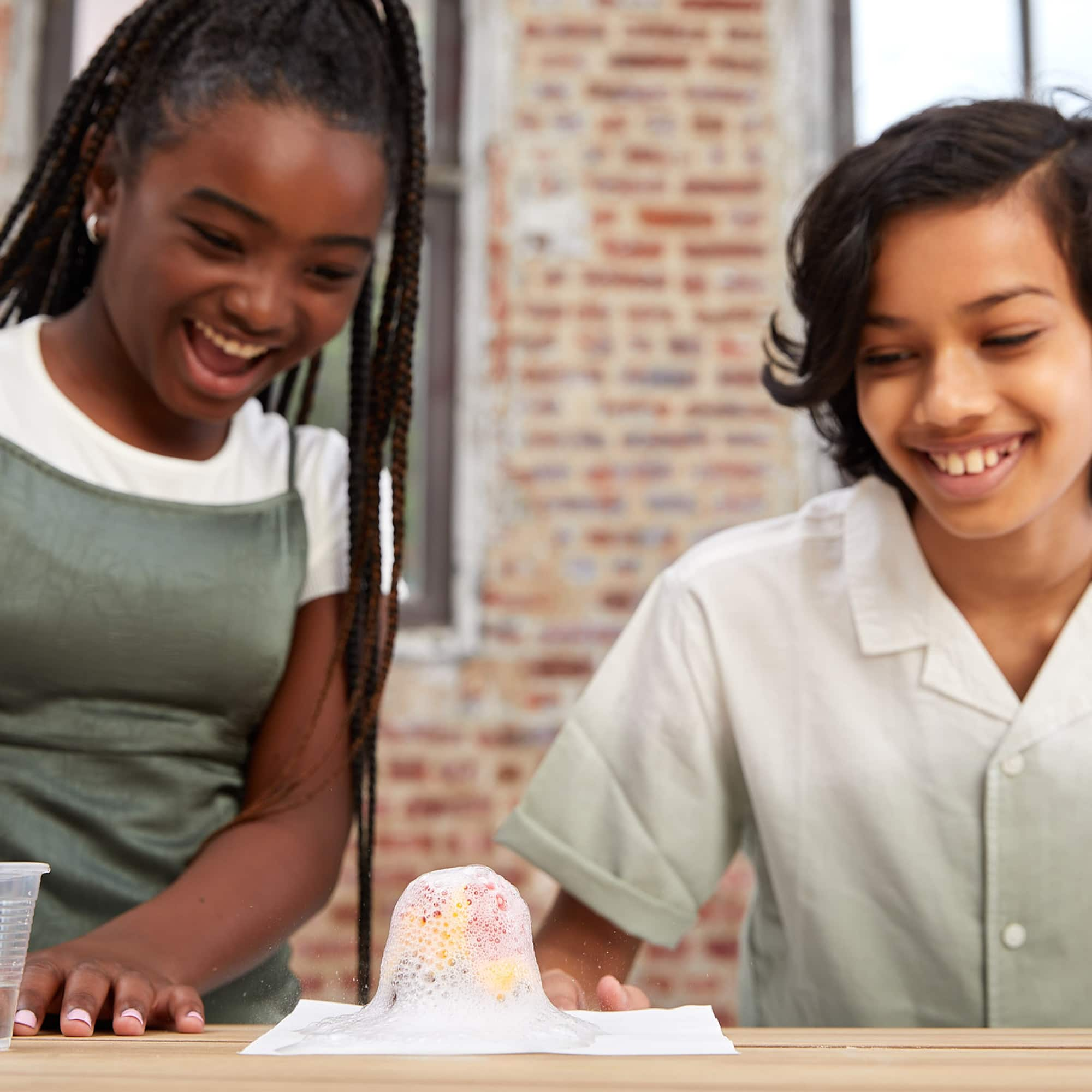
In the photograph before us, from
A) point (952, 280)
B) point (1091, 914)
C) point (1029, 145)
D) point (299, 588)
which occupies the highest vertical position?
point (1029, 145)

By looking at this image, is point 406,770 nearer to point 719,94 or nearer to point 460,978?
point 719,94

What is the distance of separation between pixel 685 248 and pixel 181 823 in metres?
2.11

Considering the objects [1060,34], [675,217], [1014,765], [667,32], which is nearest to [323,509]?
[1014,765]

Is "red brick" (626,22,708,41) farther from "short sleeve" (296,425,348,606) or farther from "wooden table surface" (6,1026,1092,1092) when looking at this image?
"wooden table surface" (6,1026,1092,1092)

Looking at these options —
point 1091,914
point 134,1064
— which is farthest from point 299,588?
point 1091,914

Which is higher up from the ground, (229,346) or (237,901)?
(229,346)

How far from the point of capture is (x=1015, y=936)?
3.97ft

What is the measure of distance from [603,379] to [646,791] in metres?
1.74

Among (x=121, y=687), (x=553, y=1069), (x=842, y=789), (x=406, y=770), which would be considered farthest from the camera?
(x=406, y=770)

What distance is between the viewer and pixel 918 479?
125 cm

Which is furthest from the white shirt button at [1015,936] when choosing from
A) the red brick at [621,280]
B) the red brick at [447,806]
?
the red brick at [621,280]

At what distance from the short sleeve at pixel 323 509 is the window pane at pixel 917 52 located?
2.14m

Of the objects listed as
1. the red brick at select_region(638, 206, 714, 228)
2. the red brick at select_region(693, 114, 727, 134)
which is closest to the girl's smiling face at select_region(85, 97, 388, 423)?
the red brick at select_region(638, 206, 714, 228)

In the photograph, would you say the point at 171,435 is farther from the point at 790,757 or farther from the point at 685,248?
the point at 685,248
